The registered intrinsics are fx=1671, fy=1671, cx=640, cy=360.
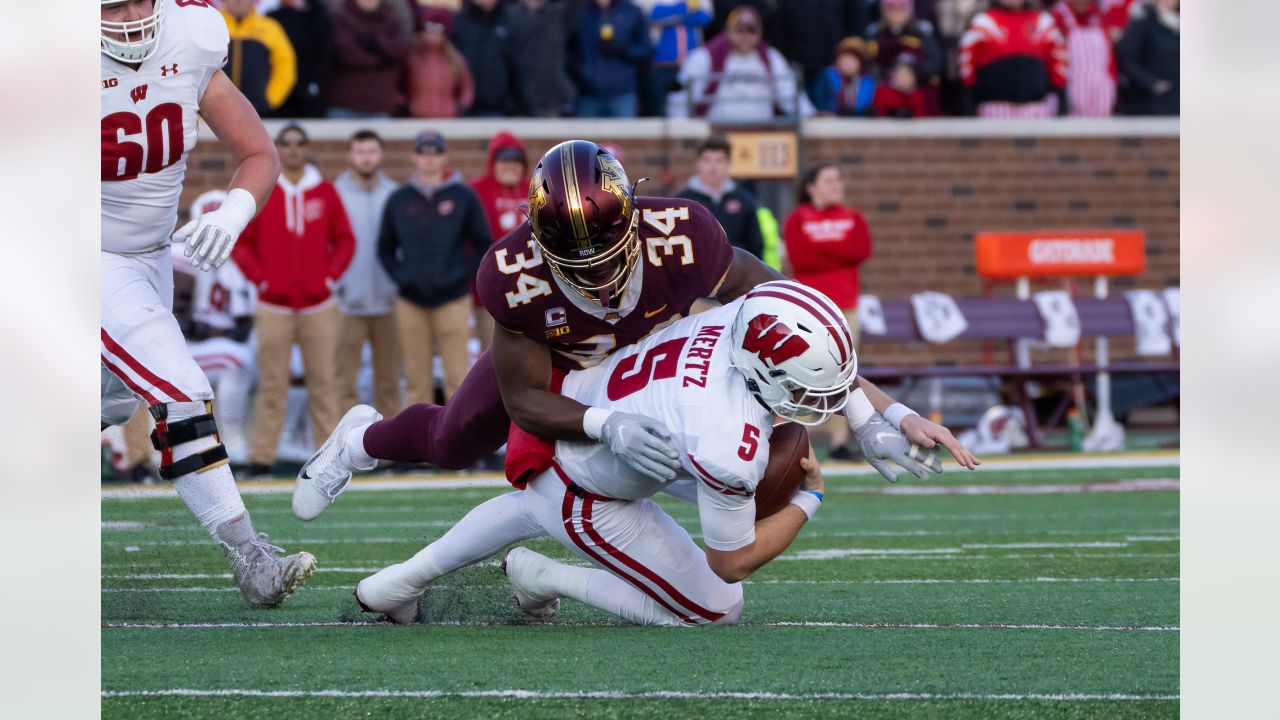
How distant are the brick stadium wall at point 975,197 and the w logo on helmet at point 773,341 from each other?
28.6ft

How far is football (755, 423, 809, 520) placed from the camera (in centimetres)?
390

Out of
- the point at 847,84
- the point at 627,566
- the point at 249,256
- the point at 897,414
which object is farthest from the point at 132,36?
the point at 847,84

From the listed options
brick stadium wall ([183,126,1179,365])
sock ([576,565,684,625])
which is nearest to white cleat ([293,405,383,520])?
sock ([576,565,684,625])

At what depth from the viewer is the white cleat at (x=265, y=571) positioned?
4.23m

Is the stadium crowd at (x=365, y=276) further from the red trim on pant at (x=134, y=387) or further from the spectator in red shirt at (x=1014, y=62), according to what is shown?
the red trim on pant at (x=134, y=387)

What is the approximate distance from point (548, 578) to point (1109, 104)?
1020 centimetres

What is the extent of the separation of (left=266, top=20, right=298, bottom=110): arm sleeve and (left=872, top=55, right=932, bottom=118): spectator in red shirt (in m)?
4.47

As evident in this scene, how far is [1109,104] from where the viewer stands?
43.2 ft

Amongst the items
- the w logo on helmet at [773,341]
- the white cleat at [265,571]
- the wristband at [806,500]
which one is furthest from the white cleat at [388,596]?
the w logo on helmet at [773,341]

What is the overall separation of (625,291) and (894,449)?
0.72 meters

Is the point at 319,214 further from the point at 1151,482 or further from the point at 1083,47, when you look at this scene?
the point at 1083,47

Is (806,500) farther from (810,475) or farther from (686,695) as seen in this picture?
(686,695)

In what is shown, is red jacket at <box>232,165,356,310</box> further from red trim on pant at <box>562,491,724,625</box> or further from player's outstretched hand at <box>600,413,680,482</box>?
player's outstretched hand at <box>600,413,680,482</box>
